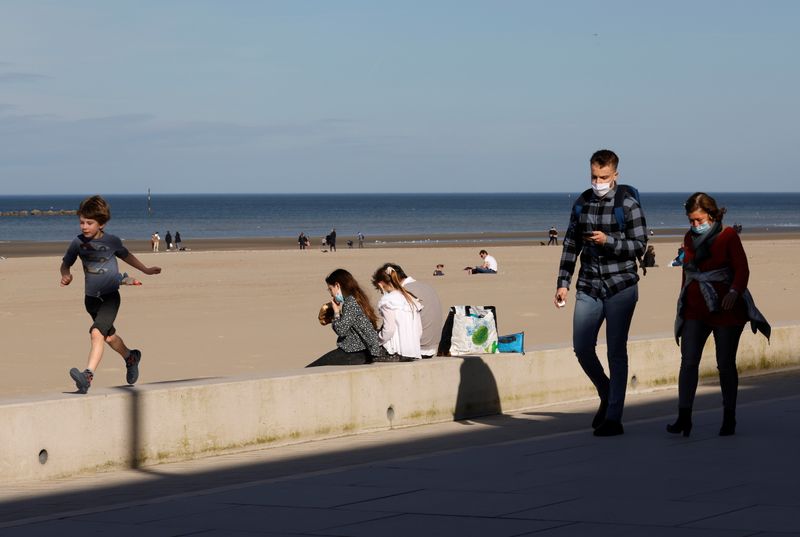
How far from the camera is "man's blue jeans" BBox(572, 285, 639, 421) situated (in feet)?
29.7

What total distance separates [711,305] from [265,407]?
2930 millimetres

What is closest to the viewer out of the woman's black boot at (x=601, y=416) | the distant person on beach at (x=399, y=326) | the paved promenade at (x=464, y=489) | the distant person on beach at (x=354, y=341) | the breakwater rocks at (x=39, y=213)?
the paved promenade at (x=464, y=489)

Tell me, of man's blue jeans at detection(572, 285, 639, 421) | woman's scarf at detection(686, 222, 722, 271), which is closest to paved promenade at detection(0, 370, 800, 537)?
man's blue jeans at detection(572, 285, 639, 421)

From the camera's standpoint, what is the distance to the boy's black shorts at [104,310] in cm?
968

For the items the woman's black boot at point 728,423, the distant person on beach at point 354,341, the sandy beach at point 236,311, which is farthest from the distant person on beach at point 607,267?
the sandy beach at point 236,311

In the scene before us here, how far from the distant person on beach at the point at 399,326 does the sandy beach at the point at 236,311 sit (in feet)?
4.00

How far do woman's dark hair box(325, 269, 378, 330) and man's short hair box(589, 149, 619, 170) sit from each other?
2518mm

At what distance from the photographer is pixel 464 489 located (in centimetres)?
716

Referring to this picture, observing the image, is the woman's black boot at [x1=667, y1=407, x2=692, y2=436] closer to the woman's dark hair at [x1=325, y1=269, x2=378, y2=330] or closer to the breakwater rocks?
the woman's dark hair at [x1=325, y1=269, x2=378, y2=330]

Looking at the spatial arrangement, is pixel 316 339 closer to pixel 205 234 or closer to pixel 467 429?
pixel 467 429

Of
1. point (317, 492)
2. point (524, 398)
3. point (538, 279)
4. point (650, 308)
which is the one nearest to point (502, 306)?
point (650, 308)

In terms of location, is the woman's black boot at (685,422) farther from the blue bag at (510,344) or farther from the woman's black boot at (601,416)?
the blue bag at (510,344)

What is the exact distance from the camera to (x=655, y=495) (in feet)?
22.5

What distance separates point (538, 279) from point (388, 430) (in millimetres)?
26259
